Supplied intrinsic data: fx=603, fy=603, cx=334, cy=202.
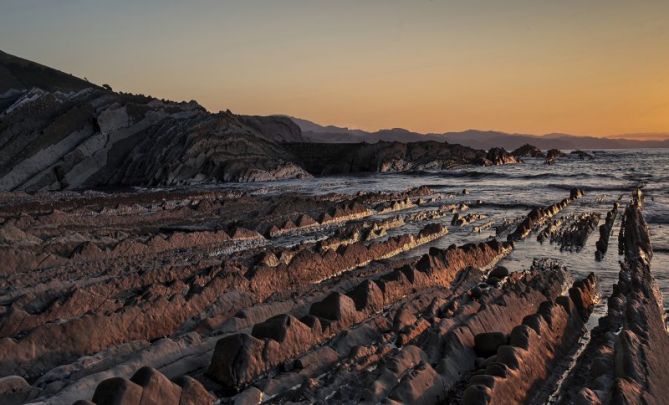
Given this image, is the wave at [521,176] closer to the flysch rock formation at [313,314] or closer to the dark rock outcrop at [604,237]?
the dark rock outcrop at [604,237]

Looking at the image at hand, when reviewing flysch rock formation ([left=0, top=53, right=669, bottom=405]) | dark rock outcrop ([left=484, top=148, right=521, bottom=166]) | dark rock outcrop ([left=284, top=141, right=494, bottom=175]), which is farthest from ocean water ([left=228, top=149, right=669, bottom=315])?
dark rock outcrop ([left=484, top=148, right=521, bottom=166])

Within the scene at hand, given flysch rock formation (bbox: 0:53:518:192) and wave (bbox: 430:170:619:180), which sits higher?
flysch rock formation (bbox: 0:53:518:192)

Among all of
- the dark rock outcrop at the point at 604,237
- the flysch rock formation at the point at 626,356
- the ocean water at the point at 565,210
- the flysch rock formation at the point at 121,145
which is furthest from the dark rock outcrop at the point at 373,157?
the flysch rock formation at the point at 626,356

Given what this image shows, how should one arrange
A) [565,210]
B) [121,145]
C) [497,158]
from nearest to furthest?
[565,210] < [121,145] < [497,158]

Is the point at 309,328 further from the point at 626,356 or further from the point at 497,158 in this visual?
the point at 497,158

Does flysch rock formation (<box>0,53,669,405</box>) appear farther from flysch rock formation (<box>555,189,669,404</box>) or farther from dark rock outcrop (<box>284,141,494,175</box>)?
dark rock outcrop (<box>284,141,494,175</box>)

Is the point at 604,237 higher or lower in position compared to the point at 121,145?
lower

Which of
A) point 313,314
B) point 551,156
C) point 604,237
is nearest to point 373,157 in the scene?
point 551,156

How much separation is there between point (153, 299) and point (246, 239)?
770cm

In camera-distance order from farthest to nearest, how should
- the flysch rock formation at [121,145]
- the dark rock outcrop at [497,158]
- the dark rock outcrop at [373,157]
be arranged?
1. the dark rock outcrop at [497,158]
2. the dark rock outcrop at [373,157]
3. the flysch rock formation at [121,145]

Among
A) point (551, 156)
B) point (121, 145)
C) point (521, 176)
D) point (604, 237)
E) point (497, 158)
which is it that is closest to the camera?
point (604, 237)

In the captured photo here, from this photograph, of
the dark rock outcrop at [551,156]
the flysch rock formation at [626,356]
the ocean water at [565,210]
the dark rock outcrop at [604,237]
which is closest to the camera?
the flysch rock formation at [626,356]

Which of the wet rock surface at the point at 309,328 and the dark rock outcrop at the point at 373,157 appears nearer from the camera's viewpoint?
the wet rock surface at the point at 309,328

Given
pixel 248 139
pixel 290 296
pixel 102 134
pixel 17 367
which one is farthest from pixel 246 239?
pixel 248 139
